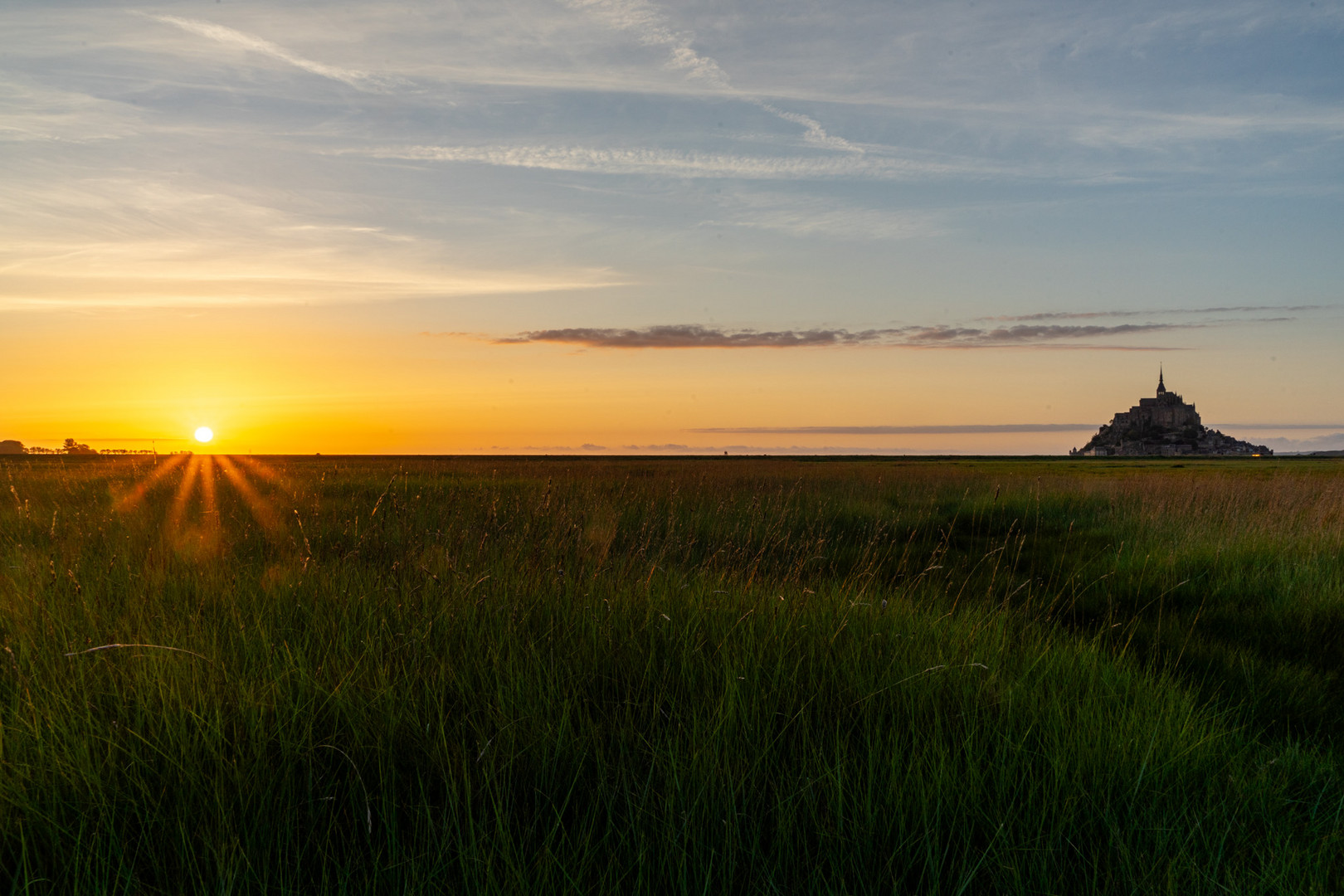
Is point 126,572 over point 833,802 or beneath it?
over

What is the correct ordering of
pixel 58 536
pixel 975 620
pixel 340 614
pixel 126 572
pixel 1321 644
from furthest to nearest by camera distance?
pixel 58 536
pixel 1321 644
pixel 126 572
pixel 975 620
pixel 340 614

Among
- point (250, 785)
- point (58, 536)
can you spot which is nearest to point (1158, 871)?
point (250, 785)

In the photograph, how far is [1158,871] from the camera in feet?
8.19

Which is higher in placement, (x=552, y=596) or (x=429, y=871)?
(x=552, y=596)

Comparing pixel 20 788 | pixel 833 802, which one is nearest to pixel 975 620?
pixel 833 802

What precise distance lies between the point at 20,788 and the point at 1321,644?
8537 millimetres

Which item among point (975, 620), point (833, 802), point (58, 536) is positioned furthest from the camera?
point (58, 536)

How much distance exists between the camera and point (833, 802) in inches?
105

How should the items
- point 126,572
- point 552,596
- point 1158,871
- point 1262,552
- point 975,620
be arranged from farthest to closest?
point 1262,552 → point 126,572 → point 975,620 → point 552,596 → point 1158,871

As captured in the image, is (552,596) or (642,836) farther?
(552,596)

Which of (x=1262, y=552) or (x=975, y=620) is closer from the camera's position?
(x=975, y=620)

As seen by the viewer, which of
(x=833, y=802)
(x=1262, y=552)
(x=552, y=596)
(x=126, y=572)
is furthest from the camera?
(x=1262, y=552)

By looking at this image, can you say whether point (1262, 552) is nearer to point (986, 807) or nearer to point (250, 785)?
point (986, 807)

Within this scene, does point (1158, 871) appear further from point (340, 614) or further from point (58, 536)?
point (58, 536)
